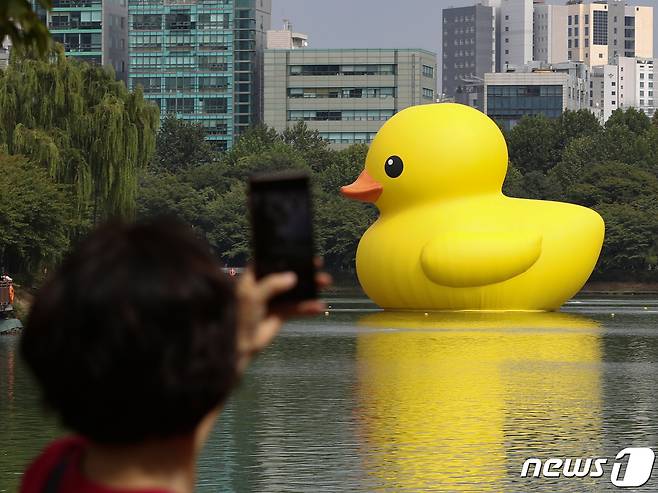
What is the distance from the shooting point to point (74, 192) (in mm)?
38062

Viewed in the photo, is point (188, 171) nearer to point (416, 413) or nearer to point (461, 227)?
point (461, 227)

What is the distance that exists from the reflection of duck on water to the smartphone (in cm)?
906

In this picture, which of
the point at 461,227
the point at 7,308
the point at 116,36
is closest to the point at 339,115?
the point at 116,36

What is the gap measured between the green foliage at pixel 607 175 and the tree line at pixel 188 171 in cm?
8

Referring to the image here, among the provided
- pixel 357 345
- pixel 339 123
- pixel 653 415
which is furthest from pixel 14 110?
pixel 339 123

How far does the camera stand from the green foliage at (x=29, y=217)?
3475cm

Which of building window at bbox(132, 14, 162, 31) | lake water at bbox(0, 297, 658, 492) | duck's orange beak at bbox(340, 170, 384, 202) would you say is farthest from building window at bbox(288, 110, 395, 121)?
lake water at bbox(0, 297, 658, 492)

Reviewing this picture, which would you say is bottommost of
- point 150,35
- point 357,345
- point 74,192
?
point 357,345

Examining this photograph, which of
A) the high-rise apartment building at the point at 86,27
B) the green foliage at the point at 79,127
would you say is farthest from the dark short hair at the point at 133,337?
the high-rise apartment building at the point at 86,27

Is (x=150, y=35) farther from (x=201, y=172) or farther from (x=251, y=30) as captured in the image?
(x=201, y=172)

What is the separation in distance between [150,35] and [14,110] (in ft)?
334

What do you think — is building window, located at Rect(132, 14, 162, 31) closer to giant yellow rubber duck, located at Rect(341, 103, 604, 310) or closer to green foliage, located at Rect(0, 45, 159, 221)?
green foliage, located at Rect(0, 45, 159, 221)

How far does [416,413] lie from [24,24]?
12418 millimetres

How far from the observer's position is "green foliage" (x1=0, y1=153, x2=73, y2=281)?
34750 millimetres
